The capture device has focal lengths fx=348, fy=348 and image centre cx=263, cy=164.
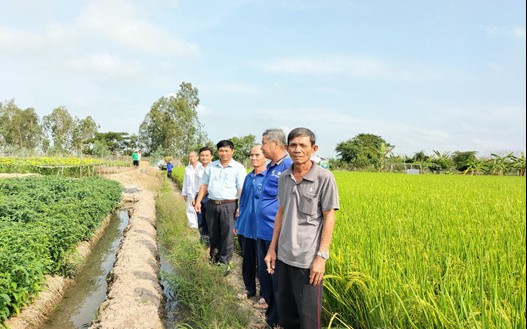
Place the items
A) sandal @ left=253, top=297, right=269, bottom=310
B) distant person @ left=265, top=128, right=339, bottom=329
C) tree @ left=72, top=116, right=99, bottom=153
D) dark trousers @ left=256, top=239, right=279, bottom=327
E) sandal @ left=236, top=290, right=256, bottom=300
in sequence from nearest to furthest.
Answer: distant person @ left=265, top=128, right=339, bottom=329 < dark trousers @ left=256, top=239, right=279, bottom=327 < sandal @ left=253, top=297, right=269, bottom=310 < sandal @ left=236, top=290, right=256, bottom=300 < tree @ left=72, top=116, right=99, bottom=153

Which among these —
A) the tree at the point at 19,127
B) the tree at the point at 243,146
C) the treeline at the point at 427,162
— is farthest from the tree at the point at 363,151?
the tree at the point at 19,127

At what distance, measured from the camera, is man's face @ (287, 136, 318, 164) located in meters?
2.18

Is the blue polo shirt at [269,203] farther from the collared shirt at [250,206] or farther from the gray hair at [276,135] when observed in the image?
the collared shirt at [250,206]

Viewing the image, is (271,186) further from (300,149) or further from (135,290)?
(135,290)

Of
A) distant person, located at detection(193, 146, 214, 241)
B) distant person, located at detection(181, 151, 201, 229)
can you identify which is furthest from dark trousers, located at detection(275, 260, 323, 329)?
distant person, located at detection(181, 151, 201, 229)

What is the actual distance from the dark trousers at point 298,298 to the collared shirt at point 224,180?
230cm

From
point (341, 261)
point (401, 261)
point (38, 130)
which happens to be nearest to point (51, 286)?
point (341, 261)

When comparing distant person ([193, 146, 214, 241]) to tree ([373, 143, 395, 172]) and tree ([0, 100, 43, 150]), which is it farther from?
tree ([0, 100, 43, 150])

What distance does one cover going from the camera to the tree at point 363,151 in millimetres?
37678

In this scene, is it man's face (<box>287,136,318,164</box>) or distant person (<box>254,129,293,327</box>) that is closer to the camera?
man's face (<box>287,136,318,164</box>)

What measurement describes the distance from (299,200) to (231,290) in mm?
1996

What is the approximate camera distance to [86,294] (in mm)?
4629

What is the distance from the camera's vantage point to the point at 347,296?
285cm

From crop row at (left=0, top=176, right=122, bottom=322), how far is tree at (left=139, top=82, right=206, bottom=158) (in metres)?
37.1
